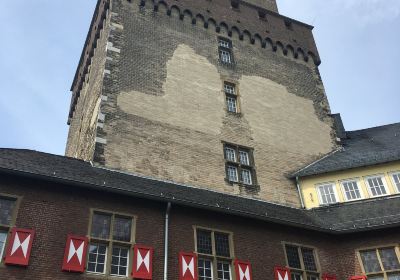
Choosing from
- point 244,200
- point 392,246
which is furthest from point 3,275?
point 392,246

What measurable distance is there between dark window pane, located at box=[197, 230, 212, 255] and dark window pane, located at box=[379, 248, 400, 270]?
18.7 ft

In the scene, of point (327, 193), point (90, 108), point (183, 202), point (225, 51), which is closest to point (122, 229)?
point (183, 202)

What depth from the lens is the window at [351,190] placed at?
18266 mm

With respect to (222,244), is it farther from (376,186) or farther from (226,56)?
(226,56)

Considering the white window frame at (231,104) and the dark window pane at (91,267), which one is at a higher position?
the white window frame at (231,104)

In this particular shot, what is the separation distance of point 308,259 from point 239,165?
482 cm

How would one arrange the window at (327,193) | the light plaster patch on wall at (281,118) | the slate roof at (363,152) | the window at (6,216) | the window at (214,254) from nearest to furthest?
the window at (6,216), the window at (214,254), the window at (327,193), the slate roof at (363,152), the light plaster patch on wall at (281,118)

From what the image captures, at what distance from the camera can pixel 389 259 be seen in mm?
15320

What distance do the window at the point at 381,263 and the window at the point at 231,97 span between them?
27.5 feet

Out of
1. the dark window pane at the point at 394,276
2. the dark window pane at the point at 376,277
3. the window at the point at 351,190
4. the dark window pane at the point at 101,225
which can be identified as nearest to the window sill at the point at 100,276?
the dark window pane at the point at 101,225

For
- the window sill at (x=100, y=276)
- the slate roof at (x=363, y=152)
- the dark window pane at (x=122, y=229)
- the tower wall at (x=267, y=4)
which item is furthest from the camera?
the tower wall at (x=267, y=4)

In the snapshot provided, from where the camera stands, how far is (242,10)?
85.0 ft

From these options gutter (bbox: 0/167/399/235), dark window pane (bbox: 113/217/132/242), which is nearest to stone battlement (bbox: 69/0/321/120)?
gutter (bbox: 0/167/399/235)

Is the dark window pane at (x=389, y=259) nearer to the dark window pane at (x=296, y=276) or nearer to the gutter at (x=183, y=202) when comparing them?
the gutter at (x=183, y=202)
